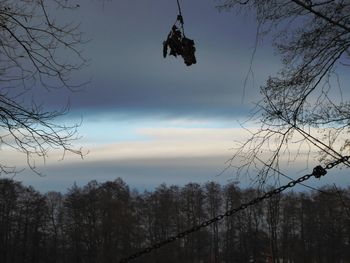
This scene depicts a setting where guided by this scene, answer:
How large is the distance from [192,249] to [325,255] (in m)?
15.7

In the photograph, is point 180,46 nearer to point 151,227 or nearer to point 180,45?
point 180,45

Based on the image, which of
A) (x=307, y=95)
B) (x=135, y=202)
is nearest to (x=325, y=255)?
(x=135, y=202)

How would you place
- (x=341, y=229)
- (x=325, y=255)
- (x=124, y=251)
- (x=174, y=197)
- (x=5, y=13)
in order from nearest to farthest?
(x=5, y=13) → (x=124, y=251) → (x=341, y=229) → (x=325, y=255) → (x=174, y=197)

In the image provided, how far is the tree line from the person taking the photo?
2419 inches

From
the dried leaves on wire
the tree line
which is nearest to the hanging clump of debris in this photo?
the dried leaves on wire

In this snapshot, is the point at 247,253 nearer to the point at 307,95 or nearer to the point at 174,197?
the point at 174,197

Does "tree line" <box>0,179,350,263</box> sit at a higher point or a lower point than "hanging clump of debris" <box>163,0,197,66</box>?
lower

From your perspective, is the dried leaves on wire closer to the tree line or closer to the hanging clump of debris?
the hanging clump of debris

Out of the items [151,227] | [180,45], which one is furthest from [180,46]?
[151,227]

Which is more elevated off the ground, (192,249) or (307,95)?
(307,95)

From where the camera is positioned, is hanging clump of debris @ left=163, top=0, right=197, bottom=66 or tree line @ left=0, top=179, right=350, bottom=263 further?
tree line @ left=0, top=179, right=350, bottom=263

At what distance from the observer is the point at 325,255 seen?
67.0 m

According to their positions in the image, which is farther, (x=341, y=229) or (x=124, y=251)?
(x=341, y=229)

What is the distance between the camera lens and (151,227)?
67.8 m
